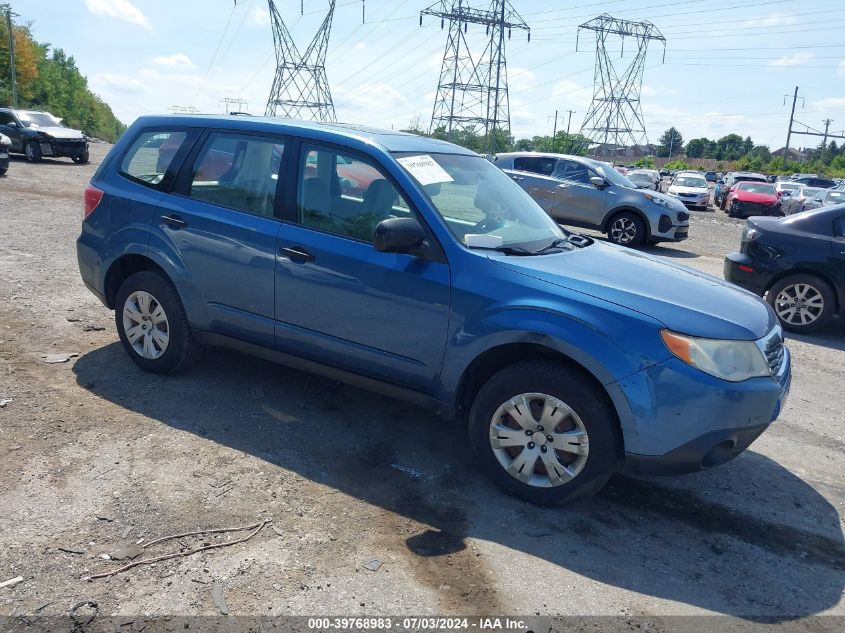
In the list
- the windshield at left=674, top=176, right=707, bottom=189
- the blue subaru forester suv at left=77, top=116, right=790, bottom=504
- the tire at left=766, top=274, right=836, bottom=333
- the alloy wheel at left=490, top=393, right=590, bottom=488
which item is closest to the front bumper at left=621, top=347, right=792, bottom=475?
the blue subaru forester suv at left=77, top=116, right=790, bottom=504

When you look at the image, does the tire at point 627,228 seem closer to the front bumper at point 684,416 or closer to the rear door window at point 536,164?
the rear door window at point 536,164

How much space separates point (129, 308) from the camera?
205 inches

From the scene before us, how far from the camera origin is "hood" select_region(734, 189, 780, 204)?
26984mm

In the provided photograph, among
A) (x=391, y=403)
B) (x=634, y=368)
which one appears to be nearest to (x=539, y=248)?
(x=634, y=368)

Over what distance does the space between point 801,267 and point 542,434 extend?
→ 587 centimetres

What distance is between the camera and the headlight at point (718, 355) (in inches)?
138

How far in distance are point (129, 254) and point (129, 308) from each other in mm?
388

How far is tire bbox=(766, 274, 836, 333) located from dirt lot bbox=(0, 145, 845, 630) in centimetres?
297

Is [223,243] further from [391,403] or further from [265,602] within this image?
[265,602]

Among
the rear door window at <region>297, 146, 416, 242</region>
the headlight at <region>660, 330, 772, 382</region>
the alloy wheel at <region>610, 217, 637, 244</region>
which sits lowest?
the alloy wheel at <region>610, 217, 637, 244</region>

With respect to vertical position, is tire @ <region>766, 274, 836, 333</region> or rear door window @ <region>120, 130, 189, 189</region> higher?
rear door window @ <region>120, 130, 189, 189</region>

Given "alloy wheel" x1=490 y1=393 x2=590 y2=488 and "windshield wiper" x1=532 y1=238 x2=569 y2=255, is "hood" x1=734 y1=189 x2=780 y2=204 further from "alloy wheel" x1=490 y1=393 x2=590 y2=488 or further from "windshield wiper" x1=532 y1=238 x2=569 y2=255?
"alloy wheel" x1=490 y1=393 x2=590 y2=488

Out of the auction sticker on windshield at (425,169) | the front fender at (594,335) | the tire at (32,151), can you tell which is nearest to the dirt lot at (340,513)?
the front fender at (594,335)

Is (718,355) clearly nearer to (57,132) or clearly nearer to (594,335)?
(594,335)
